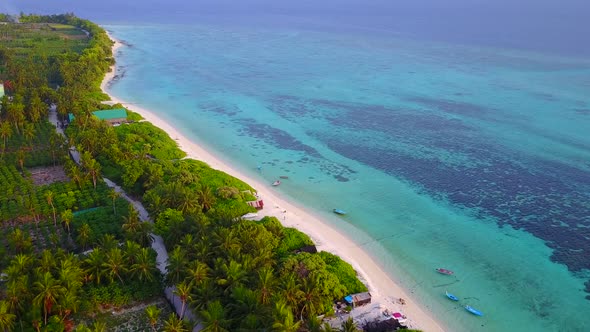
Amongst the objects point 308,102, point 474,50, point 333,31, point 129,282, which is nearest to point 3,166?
point 129,282

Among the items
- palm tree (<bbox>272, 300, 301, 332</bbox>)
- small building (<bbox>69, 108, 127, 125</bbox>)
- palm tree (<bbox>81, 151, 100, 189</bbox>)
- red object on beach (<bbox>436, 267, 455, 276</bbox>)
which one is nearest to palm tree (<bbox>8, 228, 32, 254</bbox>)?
palm tree (<bbox>81, 151, 100, 189</bbox>)

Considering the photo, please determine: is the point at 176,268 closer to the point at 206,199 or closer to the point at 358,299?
the point at 206,199

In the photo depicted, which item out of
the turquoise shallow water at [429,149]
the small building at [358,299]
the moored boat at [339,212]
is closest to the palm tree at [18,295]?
the small building at [358,299]

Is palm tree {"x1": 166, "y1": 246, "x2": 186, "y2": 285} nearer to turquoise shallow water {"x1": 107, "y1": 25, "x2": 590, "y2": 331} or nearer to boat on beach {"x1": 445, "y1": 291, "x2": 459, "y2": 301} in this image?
turquoise shallow water {"x1": 107, "y1": 25, "x2": 590, "y2": 331}

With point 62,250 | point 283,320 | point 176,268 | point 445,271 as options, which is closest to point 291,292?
point 283,320

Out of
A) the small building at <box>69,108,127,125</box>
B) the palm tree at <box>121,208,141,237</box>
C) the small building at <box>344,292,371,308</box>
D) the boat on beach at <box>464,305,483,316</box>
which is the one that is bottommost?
the boat on beach at <box>464,305,483,316</box>
